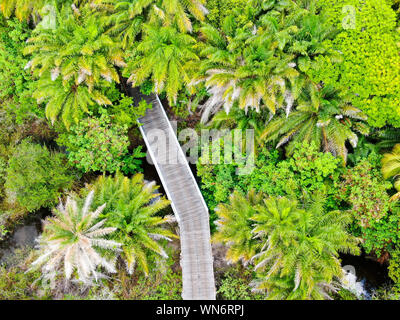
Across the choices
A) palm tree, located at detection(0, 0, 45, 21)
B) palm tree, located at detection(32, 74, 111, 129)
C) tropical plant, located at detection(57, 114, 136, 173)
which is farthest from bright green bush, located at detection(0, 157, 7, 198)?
palm tree, located at detection(0, 0, 45, 21)

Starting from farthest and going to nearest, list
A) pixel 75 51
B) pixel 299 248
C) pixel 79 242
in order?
1. pixel 75 51
2. pixel 299 248
3. pixel 79 242

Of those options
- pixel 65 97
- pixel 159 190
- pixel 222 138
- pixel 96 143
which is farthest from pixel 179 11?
pixel 159 190

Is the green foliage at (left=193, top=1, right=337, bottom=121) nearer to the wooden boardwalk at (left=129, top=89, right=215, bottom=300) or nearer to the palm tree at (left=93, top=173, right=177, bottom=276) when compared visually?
the wooden boardwalk at (left=129, top=89, right=215, bottom=300)

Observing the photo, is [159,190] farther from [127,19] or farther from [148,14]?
[148,14]

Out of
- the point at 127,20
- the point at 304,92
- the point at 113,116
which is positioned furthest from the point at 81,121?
the point at 304,92

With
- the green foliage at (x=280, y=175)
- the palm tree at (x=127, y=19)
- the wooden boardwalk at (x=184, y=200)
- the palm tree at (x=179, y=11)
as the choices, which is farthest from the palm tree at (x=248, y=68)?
the wooden boardwalk at (x=184, y=200)

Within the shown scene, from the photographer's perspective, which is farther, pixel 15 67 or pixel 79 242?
pixel 15 67
